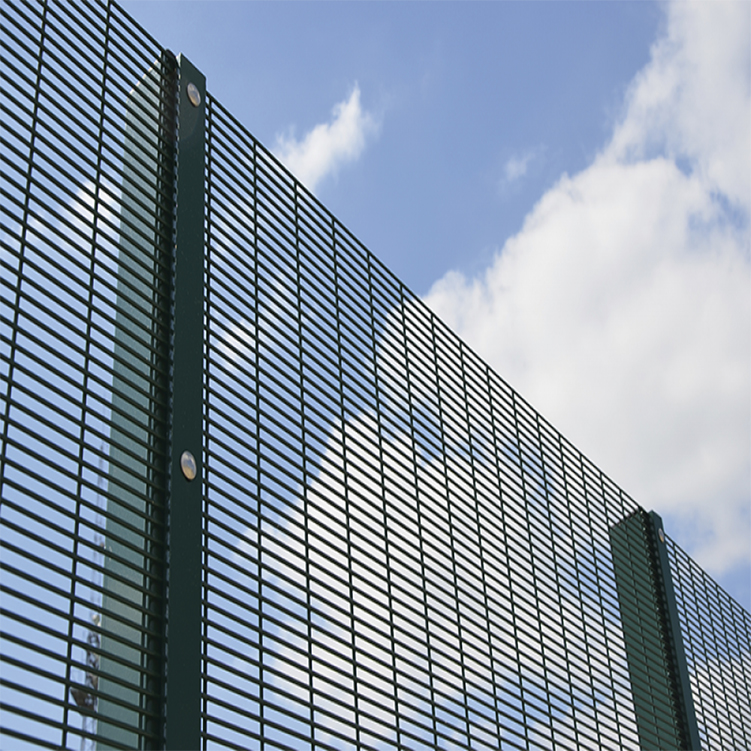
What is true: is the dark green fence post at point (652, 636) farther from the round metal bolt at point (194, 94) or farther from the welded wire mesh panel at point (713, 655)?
the round metal bolt at point (194, 94)

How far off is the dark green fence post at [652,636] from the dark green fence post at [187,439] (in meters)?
3.56

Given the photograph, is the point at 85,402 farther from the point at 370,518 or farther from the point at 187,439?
the point at 370,518

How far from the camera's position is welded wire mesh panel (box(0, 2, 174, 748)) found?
259 centimetres

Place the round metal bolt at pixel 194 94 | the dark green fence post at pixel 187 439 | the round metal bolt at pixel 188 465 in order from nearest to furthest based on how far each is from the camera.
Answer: the dark green fence post at pixel 187 439 < the round metal bolt at pixel 188 465 < the round metal bolt at pixel 194 94

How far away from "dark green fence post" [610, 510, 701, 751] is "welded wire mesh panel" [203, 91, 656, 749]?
0.72ft

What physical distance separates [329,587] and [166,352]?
3.48 feet

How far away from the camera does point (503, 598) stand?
16.1 feet

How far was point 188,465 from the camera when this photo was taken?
3.17 metres

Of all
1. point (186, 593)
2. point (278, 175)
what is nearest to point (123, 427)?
point (186, 593)

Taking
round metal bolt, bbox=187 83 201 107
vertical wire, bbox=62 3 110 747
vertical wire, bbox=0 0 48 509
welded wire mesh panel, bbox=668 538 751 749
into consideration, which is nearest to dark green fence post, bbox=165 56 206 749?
round metal bolt, bbox=187 83 201 107

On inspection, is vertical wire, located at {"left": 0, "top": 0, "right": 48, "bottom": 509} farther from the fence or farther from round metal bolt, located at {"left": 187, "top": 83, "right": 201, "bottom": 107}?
round metal bolt, located at {"left": 187, "top": 83, "right": 201, "bottom": 107}

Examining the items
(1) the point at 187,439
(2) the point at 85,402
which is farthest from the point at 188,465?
(2) the point at 85,402

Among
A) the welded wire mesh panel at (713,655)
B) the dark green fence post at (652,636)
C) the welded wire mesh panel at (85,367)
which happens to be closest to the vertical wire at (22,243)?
the welded wire mesh panel at (85,367)

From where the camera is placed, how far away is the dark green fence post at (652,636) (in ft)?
19.5
